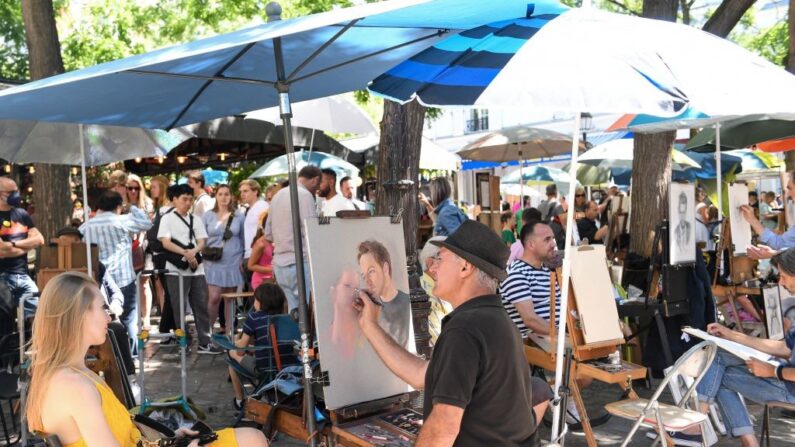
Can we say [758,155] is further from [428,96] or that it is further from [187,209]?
[428,96]

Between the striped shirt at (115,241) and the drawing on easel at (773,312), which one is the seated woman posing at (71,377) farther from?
the drawing on easel at (773,312)

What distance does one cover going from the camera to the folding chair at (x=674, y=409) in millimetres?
4109

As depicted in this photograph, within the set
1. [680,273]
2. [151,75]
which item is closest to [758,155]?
[680,273]

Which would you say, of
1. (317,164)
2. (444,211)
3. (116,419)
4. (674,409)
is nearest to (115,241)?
(444,211)

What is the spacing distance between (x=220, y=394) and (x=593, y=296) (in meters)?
3.36

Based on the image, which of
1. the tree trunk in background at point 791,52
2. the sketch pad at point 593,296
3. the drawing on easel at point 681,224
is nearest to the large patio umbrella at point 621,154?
the tree trunk in background at point 791,52

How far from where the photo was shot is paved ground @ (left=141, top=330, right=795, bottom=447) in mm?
5559

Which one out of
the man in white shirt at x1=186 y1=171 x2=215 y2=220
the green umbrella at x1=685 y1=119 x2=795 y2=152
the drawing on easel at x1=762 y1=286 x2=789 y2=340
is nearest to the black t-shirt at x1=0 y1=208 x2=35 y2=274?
the man in white shirt at x1=186 y1=171 x2=215 y2=220

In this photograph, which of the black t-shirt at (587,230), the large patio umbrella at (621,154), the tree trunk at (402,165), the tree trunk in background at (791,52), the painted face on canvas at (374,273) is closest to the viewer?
the painted face on canvas at (374,273)

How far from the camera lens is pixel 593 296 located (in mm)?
5000

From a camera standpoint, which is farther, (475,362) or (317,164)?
(317,164)

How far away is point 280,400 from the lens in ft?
14.1

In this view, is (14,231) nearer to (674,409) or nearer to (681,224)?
(674,409)

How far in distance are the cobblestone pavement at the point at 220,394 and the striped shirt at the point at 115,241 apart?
3.24ft
